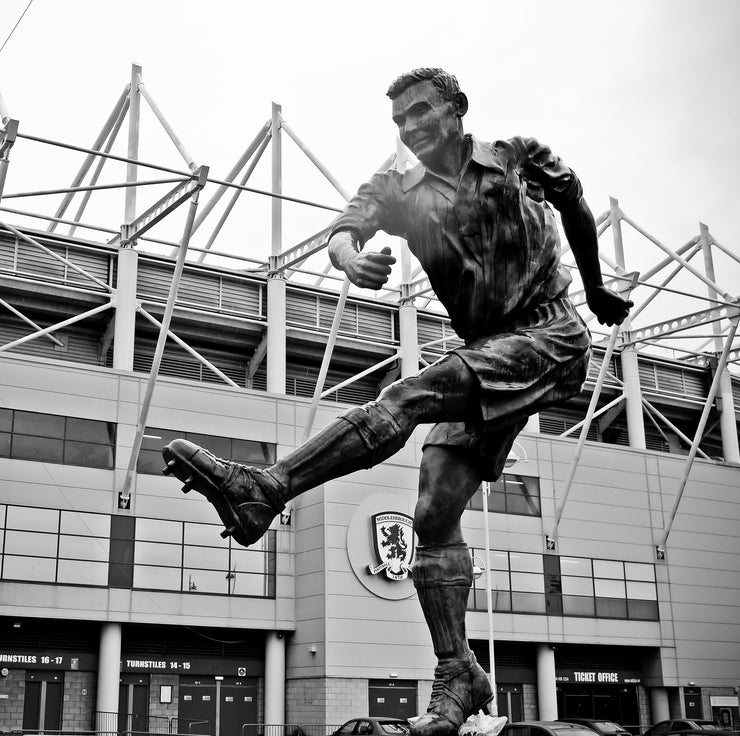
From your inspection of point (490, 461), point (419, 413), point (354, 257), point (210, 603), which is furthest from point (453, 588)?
point (210, 603)

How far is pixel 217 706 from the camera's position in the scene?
36938mm

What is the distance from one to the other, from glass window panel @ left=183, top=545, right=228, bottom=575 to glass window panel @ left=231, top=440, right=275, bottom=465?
3.12 metres

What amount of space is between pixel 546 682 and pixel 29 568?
19908 mm

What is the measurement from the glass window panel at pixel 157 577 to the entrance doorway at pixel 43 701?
148 inches

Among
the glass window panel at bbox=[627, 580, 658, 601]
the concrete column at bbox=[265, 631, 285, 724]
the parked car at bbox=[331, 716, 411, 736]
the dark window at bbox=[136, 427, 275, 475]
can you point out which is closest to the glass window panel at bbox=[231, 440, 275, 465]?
the dark window at bbox=[136, 427, 275, 475]

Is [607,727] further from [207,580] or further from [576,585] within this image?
[576,585]

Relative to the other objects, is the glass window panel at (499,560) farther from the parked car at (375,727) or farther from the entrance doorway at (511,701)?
the parked car at (375,727)

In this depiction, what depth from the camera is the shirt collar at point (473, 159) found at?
3713mm

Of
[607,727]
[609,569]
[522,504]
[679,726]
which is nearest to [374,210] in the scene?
[607,727]

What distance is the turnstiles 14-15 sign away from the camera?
43.7 m

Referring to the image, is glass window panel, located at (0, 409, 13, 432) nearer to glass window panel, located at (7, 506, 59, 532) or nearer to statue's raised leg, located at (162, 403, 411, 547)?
glass window panel, located at (7, 506, 59, 532)

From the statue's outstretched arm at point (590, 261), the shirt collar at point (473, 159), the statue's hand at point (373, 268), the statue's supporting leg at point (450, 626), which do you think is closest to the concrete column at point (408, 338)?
the statue's outstretched arm at point (590, 261)

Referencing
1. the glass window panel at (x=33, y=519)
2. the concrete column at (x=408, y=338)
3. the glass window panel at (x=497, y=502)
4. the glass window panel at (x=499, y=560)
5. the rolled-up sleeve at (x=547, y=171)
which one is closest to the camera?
the rolled-up sleeve at (x=547, y=171)

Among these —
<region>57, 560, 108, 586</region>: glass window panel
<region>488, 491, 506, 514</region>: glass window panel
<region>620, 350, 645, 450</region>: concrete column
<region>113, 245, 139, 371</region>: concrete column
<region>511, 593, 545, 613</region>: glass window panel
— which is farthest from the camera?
<region>620, 350, 645, 450</region>: concrete column
